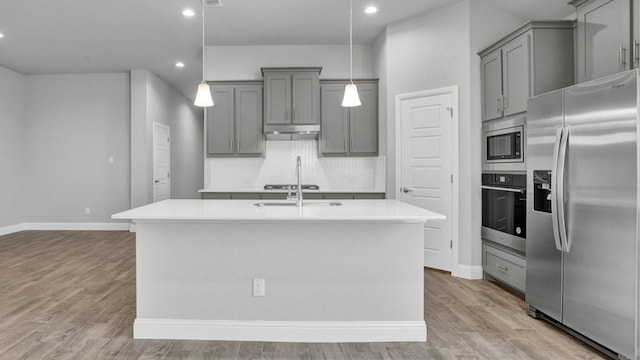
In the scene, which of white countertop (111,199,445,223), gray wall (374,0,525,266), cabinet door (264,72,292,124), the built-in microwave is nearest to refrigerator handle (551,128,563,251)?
the built-in microwave

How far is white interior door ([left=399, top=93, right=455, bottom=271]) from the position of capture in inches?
160

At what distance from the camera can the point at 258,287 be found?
8.02ft

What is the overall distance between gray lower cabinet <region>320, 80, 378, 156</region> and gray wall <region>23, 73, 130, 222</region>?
4.07 m

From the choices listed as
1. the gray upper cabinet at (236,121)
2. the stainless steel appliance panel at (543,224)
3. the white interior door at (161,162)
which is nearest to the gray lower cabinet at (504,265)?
the stainless steel appliance panel at (543,224)

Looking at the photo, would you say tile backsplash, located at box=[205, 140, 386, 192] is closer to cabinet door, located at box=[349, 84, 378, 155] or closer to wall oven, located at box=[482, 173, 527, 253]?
cabinet door, located at box=[349, 84, 378, 155]

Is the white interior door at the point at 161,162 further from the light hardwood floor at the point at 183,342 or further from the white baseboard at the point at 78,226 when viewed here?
the light hardwood floor at the point at 183,342

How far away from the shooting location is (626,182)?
204cm

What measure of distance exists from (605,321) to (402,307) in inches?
45.7

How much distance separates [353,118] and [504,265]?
104 inches

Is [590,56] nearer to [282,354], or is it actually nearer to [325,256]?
[325,256]

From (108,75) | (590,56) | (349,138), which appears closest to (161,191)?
(108,75)

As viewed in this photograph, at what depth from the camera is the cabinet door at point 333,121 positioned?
16.6 ft

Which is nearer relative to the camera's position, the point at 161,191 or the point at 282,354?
the point at 282,354

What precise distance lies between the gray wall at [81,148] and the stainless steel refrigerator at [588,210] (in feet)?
21.8
